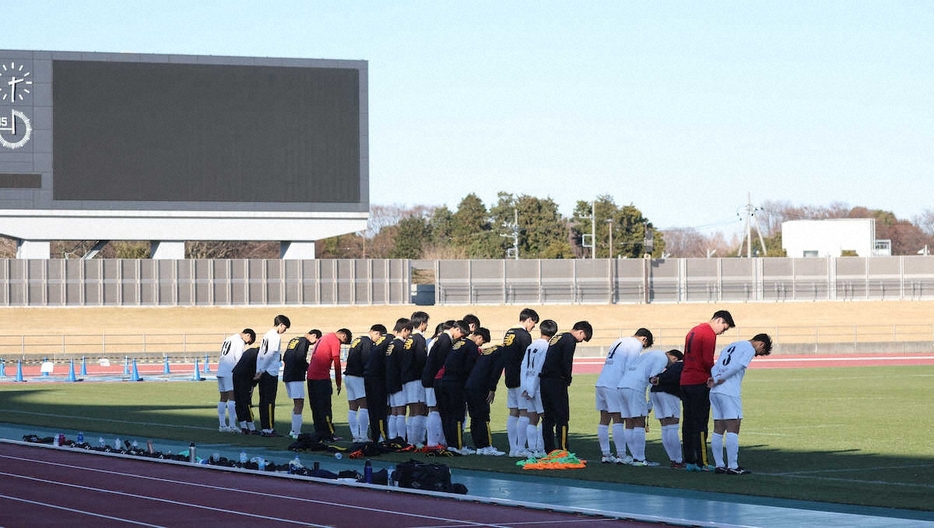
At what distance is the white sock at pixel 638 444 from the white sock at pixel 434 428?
3157 mm

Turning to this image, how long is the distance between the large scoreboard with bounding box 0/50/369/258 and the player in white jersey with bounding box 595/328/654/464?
4405cm

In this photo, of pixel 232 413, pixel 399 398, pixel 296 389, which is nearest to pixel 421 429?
pixel 399 398

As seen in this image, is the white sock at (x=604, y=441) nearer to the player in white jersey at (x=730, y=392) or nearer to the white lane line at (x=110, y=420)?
the player in white jersey at (x=730, y=392)

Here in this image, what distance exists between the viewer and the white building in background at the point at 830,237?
313 ft

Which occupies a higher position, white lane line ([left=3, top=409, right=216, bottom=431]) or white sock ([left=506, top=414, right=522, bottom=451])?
white sock ([left=506, top=414, right=522, bottom=451])

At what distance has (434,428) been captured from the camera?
18.5 meters

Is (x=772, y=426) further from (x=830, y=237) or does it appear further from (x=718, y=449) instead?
(x=830, y=237)

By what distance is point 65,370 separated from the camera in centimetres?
4641

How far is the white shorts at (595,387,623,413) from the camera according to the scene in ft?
54.1

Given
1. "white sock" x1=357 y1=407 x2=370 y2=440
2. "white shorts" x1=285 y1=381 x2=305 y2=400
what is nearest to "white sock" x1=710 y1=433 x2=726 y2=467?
"white sock" x1=357 y1=407 x2=370 y2=440

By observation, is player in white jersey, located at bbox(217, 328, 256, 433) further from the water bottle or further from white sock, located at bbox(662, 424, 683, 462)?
white sock, located at bbox(662, 424, 683, 462)

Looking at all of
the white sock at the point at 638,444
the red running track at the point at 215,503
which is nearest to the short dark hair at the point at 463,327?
the white sock at the point at 638,444

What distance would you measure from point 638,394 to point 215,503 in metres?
5.65

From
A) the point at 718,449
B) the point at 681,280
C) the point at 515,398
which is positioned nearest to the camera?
the point at 718,449
